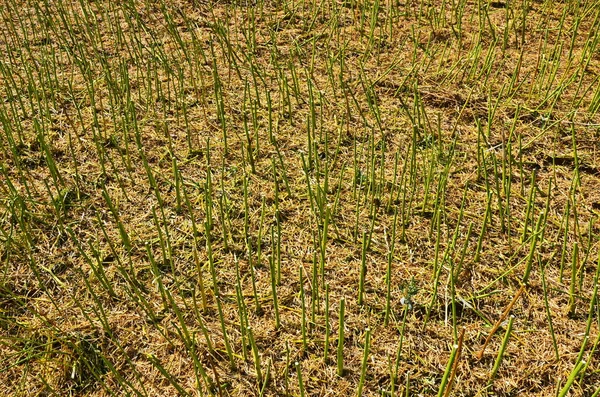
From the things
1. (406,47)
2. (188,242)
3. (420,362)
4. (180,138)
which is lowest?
(420,362)

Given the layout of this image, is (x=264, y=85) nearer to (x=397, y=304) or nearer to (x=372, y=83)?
(x=372, y=83)

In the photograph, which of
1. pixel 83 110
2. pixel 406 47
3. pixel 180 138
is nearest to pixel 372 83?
pixel 406 47

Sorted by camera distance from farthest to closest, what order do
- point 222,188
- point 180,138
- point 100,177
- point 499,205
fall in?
point 180,138 → point 100,177 → point 222,188 → point 499,205

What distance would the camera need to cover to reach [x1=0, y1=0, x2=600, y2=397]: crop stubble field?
190cm

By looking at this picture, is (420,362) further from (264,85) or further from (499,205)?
(264,85)

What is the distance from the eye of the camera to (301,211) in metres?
2.52

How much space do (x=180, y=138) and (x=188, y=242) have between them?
31.9 inches

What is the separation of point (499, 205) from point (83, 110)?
2.31 meters

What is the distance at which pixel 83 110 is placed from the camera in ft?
10.3

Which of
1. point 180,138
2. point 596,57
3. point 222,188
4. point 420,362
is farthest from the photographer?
point 596,57

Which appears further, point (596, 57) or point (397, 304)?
point (596, 57)

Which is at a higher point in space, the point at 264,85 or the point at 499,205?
the point at 264,85

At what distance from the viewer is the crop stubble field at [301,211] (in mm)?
1897

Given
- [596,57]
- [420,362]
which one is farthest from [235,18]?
[420,362]
